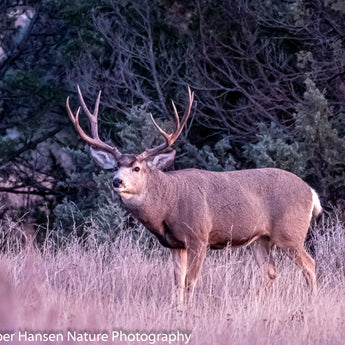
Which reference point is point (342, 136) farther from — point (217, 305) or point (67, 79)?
point (217, 305)

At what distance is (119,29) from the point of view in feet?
50.5

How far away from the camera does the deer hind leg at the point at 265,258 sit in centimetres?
930

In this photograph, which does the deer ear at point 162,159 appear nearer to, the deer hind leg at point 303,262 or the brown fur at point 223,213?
the brown fur at point 223,213

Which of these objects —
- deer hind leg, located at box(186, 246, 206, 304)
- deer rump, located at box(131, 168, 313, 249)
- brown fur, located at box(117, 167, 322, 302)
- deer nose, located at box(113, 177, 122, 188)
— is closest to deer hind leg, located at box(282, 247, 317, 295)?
brown fur, located at box(117, 167, 322, 302)

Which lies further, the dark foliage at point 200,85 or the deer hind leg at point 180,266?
the dark foliage at point 200,85

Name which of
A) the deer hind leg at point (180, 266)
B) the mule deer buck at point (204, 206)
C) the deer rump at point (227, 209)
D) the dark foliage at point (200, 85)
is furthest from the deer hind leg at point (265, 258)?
the dark foliage at point (200, 85)

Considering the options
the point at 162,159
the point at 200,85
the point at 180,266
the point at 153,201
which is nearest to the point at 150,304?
the point at 180,266

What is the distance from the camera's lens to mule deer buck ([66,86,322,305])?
8602 mm

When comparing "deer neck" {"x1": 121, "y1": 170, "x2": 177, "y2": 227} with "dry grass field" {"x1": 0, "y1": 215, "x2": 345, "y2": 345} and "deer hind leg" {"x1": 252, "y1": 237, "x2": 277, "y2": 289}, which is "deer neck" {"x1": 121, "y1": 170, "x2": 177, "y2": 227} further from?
"deer hind leg" {"x1": 252, "y1": 237, "x2": 277, "y2": 289}

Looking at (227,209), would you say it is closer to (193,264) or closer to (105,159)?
(193,264)

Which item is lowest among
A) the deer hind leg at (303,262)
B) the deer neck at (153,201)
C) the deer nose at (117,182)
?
the deer hind leg at (303,262)

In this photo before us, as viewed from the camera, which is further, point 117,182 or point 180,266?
point 180,266

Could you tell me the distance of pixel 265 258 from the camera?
9383 millimetres

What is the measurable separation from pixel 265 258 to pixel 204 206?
105cm
